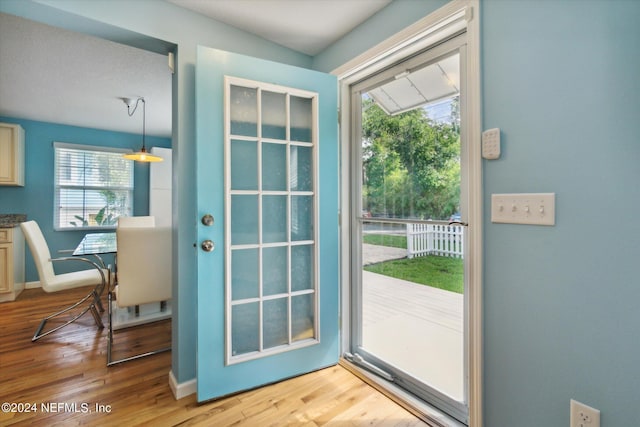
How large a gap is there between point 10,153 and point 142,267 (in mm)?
3135

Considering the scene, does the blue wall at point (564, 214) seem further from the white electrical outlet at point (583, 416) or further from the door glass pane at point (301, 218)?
the door glass pane at point (301, 218)

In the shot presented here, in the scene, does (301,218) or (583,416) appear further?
(301,218)

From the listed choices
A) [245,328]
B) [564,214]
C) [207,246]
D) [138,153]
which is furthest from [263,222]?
[138,153]

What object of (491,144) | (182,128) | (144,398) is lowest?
(144,398)

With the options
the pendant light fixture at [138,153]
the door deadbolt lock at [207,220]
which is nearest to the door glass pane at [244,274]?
the door deadbolt lock at [207,220]

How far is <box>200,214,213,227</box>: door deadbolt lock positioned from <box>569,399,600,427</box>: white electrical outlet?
5.86ft

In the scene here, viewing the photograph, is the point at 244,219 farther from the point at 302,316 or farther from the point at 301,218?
the point at 302,316

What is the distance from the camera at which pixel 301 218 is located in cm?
204

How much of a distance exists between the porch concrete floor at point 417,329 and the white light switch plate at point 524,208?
603 mm

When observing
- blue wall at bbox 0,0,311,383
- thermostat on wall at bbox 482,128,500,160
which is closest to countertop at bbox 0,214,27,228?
blue wall at bbox 0,0,311,383

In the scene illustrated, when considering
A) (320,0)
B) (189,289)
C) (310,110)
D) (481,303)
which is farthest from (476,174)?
(189,289)

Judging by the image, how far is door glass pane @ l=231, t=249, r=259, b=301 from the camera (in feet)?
6.02

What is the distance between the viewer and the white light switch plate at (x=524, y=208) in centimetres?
114

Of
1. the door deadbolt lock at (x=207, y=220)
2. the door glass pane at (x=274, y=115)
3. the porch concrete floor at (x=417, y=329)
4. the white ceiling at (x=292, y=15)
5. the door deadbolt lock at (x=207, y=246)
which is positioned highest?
the white ceiling at (x=292, y=15)
